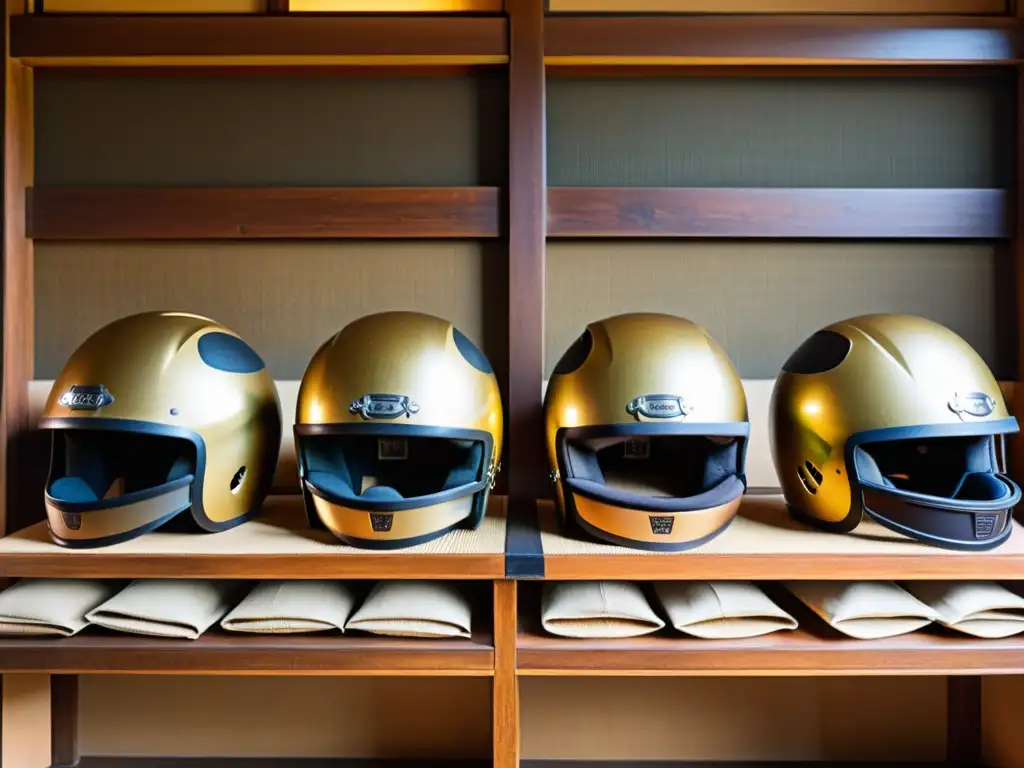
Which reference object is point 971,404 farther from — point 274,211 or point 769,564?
point 274,211

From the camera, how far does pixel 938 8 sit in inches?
68.9

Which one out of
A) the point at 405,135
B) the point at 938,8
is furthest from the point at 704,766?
the point at 938,8

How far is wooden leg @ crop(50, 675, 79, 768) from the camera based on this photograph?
1725mm

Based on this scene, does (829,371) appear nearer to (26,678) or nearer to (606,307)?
(606,307)

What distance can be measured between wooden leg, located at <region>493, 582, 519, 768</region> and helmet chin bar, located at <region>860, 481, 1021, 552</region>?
724 millimetres

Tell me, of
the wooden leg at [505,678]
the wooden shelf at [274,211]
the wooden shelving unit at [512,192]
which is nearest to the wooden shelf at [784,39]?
the wooden shelving unit at [512,192]

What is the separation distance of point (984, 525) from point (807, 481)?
1.00 ft

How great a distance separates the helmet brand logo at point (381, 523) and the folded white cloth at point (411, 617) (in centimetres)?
15

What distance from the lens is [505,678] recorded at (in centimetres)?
123

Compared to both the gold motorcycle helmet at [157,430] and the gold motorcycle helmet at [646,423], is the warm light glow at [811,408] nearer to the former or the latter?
the gold motorcycle helmet at [646,423]

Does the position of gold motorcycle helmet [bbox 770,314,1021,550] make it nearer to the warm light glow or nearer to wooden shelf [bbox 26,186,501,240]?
the warm light glow

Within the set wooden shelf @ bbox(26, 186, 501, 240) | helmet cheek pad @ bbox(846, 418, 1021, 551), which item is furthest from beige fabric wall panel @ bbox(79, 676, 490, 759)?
wooden shelf @ bbox(26, 186, 501, 240)

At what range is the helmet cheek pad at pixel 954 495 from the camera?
123 centimetres

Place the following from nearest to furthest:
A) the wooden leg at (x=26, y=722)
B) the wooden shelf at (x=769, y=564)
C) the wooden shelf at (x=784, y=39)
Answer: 1. the wooden shelf at (x=769, y=564)
2. the wooden leg at (x=26, y=722)
3. the wooden shelf at (x=784, y=39)
